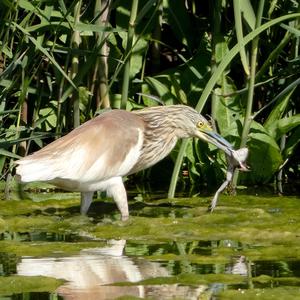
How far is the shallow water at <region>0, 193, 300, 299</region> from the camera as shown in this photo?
16.5 feet

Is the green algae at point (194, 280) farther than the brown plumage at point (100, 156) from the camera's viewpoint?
No

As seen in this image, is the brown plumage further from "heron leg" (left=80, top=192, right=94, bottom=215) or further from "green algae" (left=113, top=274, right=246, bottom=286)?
"green algae" (left=113, top=274, right=246, bottom=286)

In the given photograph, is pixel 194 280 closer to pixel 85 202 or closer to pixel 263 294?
pixel 263 294

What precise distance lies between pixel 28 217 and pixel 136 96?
2077 millimetres

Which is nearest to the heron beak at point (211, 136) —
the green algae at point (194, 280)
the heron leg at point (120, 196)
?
the heron leg at point (120, 196)

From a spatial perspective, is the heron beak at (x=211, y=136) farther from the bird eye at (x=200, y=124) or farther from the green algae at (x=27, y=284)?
the green algae at (x=27, y=284)

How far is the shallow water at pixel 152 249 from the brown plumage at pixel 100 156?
0.24 metres

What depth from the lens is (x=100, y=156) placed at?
23.0ft

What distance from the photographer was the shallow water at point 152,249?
16.5 feet

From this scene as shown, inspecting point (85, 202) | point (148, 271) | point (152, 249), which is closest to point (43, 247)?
point (152, 249)

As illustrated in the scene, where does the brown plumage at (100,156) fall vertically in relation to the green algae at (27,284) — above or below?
above

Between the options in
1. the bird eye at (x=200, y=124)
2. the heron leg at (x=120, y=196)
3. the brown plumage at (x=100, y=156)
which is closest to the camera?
the brown plumage at (x=100, y=156)

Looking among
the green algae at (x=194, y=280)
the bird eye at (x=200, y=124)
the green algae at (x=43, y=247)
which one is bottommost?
the green algae at (x=194, y=280)

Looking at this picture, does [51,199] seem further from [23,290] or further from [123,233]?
[23,290]
